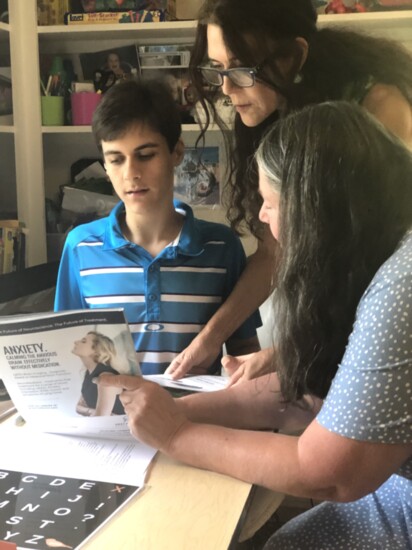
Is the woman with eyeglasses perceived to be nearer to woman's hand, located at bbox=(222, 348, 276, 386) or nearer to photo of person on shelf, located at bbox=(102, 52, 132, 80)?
woman's hand, located at bbox=(222, 348, 276, 386)

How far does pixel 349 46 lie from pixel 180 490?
3.34 ft

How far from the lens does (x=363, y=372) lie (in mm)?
790

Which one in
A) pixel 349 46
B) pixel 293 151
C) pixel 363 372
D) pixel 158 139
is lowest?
pixel 363 372

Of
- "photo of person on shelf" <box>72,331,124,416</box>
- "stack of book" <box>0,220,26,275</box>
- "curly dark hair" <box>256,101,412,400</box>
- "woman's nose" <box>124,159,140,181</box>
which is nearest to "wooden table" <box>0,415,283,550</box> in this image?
"photo of person on shelf" <box>72,331,124,416</box>

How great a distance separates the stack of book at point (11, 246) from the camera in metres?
2.08

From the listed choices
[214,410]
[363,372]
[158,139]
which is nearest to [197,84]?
[158,139]

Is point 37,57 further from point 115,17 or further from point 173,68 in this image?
point 173,68

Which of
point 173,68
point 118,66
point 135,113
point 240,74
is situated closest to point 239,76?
point 240,74

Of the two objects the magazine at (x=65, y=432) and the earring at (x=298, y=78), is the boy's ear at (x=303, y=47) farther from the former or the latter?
the magazine at (x=65, y=432)

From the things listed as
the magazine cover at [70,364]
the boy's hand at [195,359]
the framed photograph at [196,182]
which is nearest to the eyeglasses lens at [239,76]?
the boy's hand at [195,359]

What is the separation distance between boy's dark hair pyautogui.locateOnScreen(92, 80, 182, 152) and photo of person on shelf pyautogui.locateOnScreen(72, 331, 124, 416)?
703mm

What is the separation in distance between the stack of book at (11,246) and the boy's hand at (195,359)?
972 millimetres

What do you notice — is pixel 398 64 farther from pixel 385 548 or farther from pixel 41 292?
pixel 41 292

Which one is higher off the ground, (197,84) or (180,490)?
(197,84)
